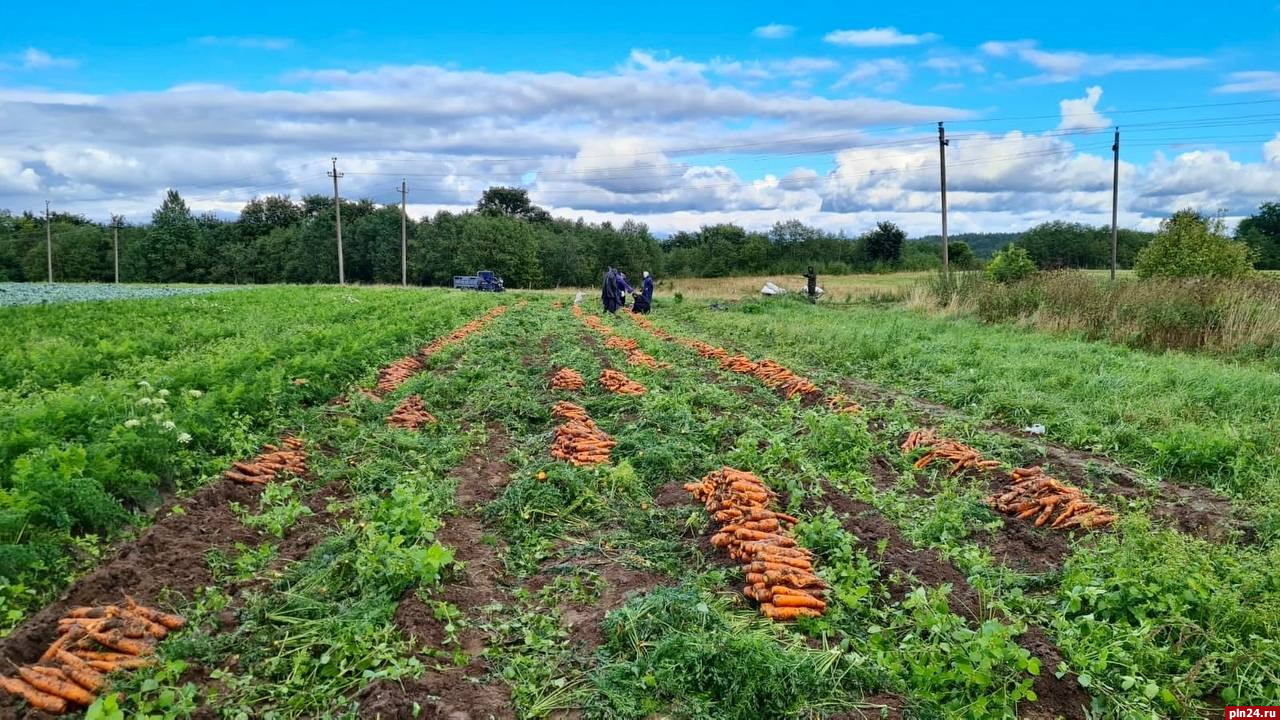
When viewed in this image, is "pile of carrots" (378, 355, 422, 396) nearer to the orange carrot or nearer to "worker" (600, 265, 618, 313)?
the orange carrot

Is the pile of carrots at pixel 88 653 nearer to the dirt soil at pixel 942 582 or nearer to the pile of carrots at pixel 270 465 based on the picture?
the pile of carrots at pixel 270 465

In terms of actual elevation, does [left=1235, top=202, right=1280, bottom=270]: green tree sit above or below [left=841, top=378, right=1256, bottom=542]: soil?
above

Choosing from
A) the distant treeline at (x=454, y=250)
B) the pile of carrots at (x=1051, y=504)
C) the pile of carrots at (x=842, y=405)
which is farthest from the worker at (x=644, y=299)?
the distant treeline at (x=454, y=250)

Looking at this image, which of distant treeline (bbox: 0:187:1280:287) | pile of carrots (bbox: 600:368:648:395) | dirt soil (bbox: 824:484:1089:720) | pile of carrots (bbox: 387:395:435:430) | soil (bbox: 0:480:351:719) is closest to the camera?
dirt soil (bbox: 824:484:1089:720)

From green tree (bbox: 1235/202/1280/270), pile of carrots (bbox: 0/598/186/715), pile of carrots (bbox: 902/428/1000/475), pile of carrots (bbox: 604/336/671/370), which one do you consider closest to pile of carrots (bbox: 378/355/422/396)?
pile of carrots (bbox: 604/336/671/370)

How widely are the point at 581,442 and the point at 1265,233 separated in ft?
239

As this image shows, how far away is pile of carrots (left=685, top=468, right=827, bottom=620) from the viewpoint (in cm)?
434

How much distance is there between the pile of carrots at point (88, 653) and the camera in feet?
11.0

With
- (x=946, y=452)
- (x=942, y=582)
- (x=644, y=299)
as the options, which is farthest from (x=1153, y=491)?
(x=644, y=299)

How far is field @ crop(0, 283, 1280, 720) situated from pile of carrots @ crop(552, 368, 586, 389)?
0.36 ft

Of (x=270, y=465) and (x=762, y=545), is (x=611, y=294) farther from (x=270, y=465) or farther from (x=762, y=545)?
(x=762, y=545)

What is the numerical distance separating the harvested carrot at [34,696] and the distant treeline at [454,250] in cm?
5886

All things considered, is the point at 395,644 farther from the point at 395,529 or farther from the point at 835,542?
the point at 835,542

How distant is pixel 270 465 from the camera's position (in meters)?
6.63
